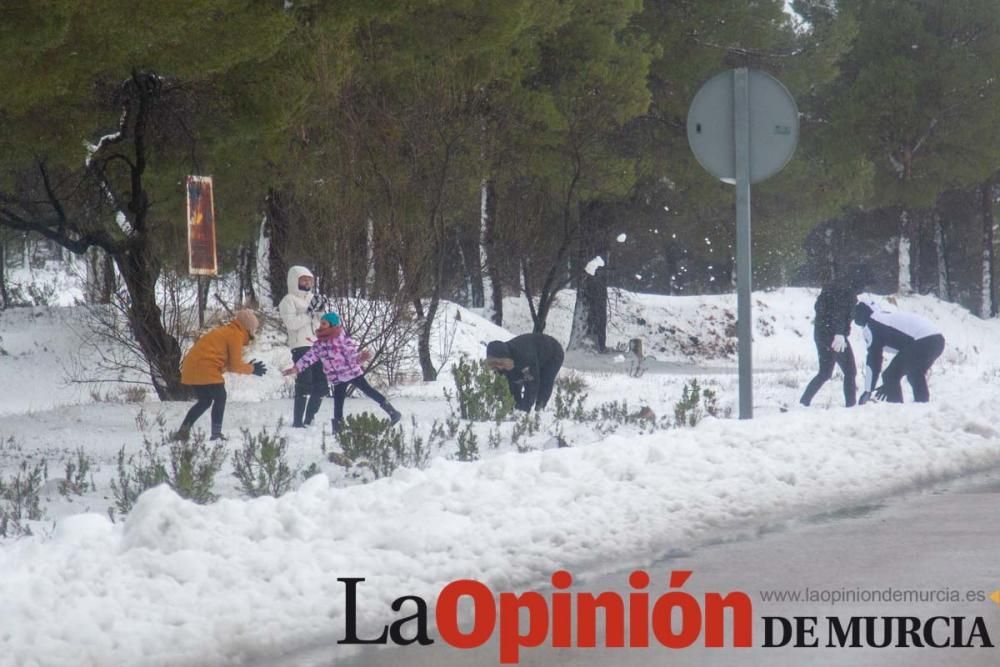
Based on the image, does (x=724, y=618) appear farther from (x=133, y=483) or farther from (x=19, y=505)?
(x=133, y=483)

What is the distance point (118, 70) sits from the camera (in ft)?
47.3

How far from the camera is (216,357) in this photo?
1224cm

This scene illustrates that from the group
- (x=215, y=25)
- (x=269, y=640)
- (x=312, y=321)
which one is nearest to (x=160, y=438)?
(x=312, y=321)

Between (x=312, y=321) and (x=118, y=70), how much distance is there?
3200 mm

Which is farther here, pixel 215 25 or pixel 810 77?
pixel 810 77

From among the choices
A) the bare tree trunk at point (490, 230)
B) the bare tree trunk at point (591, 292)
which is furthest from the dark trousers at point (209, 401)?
the bare tree trunk at point (591, 292)

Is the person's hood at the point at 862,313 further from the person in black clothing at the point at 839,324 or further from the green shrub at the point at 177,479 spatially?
the green shrub at the point at 177,479

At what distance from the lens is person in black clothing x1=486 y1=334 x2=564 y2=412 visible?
14211mm

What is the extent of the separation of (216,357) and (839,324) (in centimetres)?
625

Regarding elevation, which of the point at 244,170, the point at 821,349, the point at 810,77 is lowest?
the point at 821,349

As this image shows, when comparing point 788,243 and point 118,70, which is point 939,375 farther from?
point 788,243

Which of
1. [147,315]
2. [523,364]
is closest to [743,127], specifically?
[523,364]

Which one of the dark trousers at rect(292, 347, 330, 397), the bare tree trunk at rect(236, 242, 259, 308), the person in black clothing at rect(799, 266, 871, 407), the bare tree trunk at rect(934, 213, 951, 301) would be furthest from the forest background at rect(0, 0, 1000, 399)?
the bare tree trunk at rect(934, 213, 951, 301)

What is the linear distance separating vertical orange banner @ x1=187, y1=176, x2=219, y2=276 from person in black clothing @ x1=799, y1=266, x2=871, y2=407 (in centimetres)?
597
